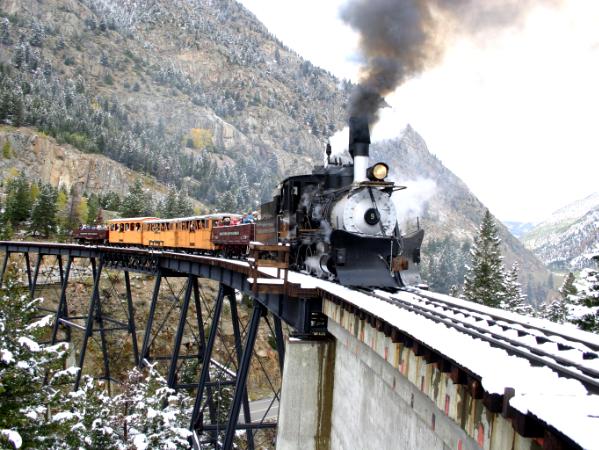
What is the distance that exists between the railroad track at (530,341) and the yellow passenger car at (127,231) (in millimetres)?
26674

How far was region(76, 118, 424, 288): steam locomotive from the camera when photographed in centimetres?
977

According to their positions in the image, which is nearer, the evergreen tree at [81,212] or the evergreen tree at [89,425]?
A: the evergreen tree at [89,425]

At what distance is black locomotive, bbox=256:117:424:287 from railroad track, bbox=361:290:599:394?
276cm

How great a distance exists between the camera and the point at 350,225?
10.6 meters

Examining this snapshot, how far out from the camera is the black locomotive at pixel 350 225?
9.75 meters

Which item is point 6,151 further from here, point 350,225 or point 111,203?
point 350,225

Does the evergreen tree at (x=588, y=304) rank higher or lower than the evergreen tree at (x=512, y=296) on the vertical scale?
higher

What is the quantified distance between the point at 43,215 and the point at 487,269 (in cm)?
4262

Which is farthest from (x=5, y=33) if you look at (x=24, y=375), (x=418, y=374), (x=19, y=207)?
(x=418, y=374)

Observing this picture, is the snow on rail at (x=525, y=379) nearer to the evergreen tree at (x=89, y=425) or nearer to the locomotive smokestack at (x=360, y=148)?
the locomotive smokestack at (x=360, y=148)

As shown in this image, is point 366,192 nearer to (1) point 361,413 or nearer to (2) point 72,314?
(1) point 361,413

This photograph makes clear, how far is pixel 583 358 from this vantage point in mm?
4156

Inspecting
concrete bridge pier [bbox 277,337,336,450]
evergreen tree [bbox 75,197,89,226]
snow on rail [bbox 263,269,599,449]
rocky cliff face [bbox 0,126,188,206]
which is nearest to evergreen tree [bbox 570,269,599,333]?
concrete bridge pier [bbox 277,337,336,450]

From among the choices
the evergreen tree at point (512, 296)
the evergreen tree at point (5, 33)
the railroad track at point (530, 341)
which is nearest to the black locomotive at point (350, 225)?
the railroad track at point (530, 341)
